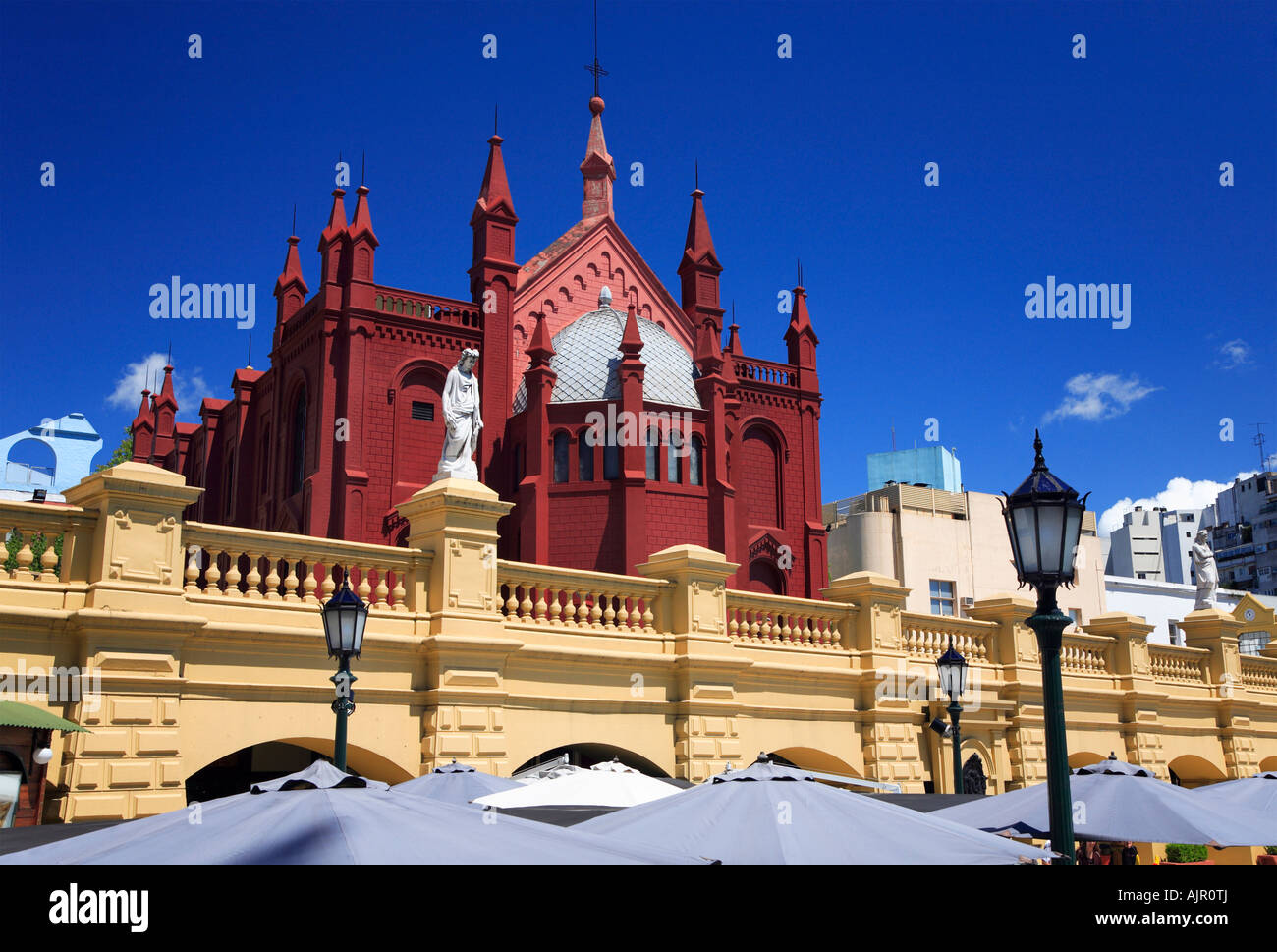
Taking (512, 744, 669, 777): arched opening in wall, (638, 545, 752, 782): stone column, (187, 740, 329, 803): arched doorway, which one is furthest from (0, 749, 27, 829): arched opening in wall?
(638, 545, 752, 782): stone column

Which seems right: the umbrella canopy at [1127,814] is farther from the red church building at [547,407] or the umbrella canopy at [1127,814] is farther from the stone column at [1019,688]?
the red church building at [547,407]

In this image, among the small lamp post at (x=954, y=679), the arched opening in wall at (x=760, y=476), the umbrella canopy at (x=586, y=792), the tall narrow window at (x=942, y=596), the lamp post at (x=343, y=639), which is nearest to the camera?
the lamp post at (x=343, y=639)

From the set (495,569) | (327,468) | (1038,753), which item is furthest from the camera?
(327,468)

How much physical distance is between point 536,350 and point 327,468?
21.8 ft

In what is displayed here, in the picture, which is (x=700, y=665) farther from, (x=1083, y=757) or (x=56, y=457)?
(x=56, y=457)

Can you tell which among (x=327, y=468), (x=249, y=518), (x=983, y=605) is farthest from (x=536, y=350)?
(x=983, y=605)

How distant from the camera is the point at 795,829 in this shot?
827 centimetres

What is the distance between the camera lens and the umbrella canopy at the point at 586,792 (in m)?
11.5

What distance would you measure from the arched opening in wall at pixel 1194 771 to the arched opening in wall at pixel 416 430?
65.5ft

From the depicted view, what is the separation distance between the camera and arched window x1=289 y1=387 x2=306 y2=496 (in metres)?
34.3

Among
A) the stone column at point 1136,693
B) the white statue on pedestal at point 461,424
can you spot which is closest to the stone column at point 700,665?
the white statue on pedestal at point 461,424
